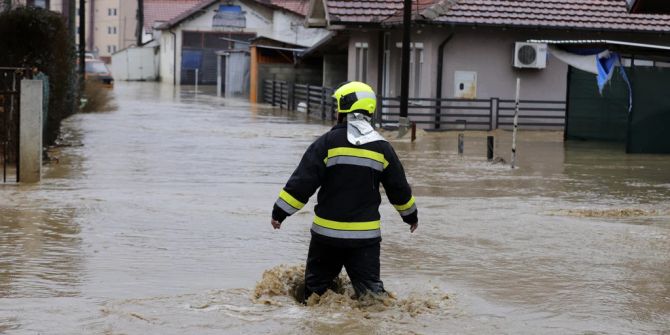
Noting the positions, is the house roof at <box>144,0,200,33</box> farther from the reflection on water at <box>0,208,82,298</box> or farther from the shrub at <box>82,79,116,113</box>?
the reflection on water at <box>0,208,82,298</box>

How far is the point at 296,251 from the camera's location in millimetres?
10289

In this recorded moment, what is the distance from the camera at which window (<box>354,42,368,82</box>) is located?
103 ft

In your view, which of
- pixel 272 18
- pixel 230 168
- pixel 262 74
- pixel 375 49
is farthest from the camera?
pixel 272 18

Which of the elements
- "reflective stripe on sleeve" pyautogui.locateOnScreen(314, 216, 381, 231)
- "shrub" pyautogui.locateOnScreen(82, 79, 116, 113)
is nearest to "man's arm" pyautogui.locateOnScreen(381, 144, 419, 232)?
Answer: "reflective stripe on sleeve" pyautogui.locateOnScreen(314, 216, 381, 231)

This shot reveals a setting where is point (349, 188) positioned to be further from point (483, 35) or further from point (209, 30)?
point (209, 30)

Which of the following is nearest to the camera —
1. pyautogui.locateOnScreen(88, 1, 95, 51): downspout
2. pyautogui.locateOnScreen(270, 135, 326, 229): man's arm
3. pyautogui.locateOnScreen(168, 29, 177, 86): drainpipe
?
pyautogui.locateOnScreen(270, 135, 326, 229): man's arm

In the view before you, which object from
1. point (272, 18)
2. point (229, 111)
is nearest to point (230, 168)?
point (229, 111)

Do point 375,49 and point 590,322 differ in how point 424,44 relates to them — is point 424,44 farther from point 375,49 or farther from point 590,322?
point 590,322

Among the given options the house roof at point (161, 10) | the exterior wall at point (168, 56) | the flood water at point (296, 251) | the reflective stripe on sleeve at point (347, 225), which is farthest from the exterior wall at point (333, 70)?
the house roof at point (161, 10)

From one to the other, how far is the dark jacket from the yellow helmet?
5.4 inches

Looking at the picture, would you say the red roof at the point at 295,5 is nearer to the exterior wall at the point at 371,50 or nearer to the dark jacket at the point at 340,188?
the exterior wall at the point at 371,50

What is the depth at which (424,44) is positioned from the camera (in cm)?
2908

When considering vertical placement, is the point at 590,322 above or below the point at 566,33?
below

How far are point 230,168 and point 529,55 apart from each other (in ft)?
43.8
